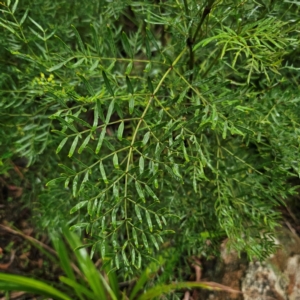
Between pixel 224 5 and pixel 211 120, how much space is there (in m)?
0.22

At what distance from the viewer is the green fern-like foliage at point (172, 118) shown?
68 centimetres

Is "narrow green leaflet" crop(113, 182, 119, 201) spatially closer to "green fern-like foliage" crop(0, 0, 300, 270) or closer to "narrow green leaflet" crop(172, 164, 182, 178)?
Answer: "green fern-like foliage" crop(0, 0, 300, 270)

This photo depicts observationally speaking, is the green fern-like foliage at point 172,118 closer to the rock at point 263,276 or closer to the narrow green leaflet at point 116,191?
the narrow green leaflet at point 116,191

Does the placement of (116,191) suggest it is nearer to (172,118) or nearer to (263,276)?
(172,118)

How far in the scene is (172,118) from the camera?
0.69 meters

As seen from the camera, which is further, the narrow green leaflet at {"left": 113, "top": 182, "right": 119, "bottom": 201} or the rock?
the rock

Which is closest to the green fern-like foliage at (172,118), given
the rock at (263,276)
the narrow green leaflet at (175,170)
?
the narrow green leaflet at (175,170)

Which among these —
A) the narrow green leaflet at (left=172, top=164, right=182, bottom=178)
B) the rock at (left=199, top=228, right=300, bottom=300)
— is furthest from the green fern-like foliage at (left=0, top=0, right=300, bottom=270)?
the rock at (left=199, top=228, right=300, bottom=300)

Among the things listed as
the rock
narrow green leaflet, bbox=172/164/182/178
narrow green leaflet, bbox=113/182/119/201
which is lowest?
the rock

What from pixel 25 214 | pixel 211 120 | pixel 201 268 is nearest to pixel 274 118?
pixel 211 120

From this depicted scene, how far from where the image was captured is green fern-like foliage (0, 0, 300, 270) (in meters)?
0.68

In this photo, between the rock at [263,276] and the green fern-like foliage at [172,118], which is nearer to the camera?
the green fern-like foliage at [172,118]

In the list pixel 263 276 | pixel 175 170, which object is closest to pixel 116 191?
pixel 175 170

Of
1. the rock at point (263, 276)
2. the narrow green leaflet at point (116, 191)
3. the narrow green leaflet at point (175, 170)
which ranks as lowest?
the rock at point (263, 276)
